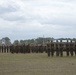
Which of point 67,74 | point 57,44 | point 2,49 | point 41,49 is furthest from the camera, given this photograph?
point 2,49

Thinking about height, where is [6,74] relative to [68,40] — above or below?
below

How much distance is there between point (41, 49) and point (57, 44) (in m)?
24.0

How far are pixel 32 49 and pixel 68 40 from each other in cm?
2483

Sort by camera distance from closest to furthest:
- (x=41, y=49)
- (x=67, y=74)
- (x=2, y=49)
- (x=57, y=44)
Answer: (x=67, y=74), (x=57, y=44), (x=41, y=49), (x=2, y=49)

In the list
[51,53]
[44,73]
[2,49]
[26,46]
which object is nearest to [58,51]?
[51,53]

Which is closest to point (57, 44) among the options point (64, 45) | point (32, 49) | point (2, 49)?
point (64, 45)

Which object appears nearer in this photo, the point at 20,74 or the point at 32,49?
the point at 20,74

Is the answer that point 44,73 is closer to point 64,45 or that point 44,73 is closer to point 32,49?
point 64,45

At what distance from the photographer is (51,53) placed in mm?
39281

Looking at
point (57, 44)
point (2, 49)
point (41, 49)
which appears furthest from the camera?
point (2, 49)

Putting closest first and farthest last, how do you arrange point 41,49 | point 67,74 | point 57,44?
point 67,74 < point 57,44 < point 41,49

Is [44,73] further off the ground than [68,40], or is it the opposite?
[68,40]

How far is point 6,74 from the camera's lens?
1728 centimetres

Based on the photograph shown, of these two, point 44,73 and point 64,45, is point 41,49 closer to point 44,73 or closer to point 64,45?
point 64,45
